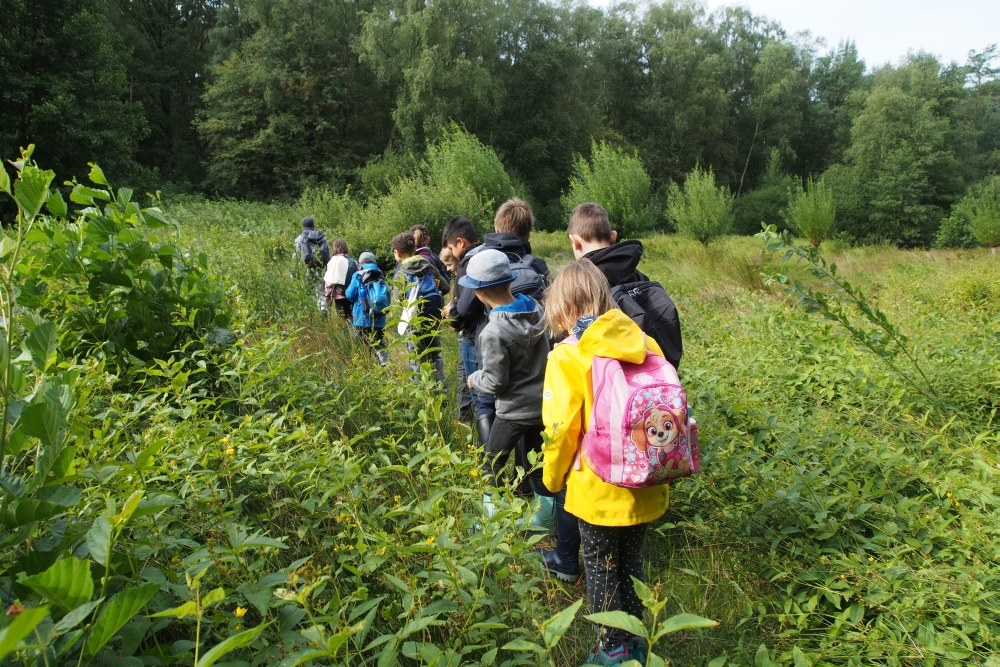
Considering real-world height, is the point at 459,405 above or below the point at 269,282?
below

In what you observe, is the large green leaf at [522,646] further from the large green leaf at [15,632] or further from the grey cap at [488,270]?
the grey cap at [488,270]

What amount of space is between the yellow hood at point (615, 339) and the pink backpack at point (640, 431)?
5 centimetres

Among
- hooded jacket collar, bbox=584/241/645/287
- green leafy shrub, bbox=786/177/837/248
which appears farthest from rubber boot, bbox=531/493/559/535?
green leafy shrub, bbox=786/177/837/248

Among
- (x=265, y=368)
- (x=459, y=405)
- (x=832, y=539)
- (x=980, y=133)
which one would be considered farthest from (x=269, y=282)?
(x=980, y=133)

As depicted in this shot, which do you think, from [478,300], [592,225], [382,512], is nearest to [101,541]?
[382,512]

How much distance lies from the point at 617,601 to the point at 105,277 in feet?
9.14

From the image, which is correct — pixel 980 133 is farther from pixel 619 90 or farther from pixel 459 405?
pixel 459 405

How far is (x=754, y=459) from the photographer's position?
2.91m

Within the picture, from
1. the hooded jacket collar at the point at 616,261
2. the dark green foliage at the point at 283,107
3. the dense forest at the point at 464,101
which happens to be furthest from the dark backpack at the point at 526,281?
the dark green foliage at the point at 283,107

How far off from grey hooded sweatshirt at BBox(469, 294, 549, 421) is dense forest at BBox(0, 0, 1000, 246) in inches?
921

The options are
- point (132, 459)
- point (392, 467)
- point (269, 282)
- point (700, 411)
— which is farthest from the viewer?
point (269, 282)

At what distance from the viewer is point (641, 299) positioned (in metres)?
3.01

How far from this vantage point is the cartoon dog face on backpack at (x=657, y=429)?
1994mm

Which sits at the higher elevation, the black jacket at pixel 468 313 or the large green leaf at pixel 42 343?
the large green leaf at pixel 42 343
